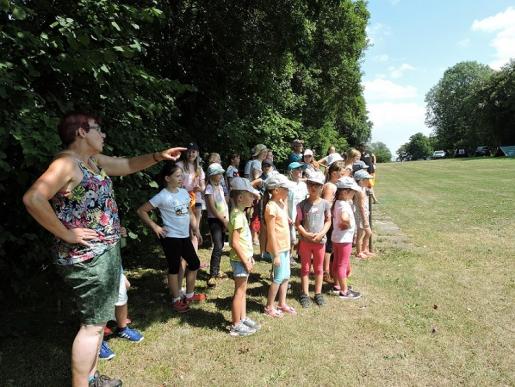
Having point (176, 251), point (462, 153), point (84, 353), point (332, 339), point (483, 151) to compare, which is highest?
point (483, 151)

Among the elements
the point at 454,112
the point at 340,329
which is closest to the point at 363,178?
the point at 340,329

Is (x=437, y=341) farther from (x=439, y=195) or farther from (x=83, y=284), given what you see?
(x=439, y=195)

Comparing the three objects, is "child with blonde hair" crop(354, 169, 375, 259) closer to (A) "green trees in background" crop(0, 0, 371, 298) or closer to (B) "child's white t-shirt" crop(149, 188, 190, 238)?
(A) "green trees in background" crop(0, 0, 371, 298)

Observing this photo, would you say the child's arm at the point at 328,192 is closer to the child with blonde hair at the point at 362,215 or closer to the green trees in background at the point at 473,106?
the child with blonde hair at the point at 362,215

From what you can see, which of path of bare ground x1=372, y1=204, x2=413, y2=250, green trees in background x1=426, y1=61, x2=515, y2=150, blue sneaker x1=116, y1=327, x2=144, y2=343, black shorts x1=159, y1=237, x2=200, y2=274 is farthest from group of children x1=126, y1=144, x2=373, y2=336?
green trees in background x1=426, y1=61, x2=515, y2=150

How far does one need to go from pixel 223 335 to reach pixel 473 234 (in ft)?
23.1

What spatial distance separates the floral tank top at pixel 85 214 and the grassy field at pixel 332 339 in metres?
1.42

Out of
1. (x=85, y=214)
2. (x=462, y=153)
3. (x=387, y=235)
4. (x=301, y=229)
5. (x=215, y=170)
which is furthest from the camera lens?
(x=462, y=153)

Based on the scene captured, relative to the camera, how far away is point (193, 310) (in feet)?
16.8

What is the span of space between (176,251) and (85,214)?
215 centimetres

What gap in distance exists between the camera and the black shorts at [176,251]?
491cm

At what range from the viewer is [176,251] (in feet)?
16.2

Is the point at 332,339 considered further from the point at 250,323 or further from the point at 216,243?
the point at 216,243

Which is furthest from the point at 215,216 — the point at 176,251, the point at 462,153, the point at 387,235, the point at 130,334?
the point at 462,153
